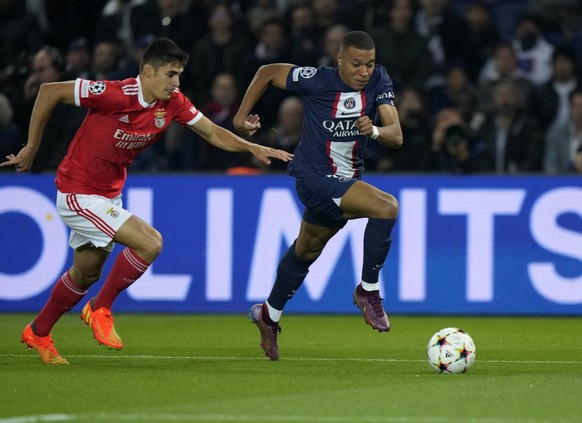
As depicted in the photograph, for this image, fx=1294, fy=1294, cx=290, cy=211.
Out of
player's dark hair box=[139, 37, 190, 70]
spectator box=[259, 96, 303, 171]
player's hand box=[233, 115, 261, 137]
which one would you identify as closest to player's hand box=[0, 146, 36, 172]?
player's dark hair box=[139, 37, 190, 70]

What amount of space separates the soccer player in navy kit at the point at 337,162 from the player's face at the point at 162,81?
0.59 meters

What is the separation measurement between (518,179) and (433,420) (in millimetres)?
6573

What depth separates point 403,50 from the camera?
14562mm

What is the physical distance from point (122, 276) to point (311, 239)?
4.54 feet

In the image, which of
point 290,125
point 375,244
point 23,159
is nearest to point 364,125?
point 375,244


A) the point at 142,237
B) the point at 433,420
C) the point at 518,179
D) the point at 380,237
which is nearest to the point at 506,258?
the point at 518,179

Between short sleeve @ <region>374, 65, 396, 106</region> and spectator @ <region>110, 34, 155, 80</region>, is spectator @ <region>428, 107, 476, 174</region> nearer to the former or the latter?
spectator @ <region>110, 34, 155, 80</region>

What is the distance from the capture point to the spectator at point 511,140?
1358 centimetres

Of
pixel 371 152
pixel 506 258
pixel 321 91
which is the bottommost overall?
pixel 506 258

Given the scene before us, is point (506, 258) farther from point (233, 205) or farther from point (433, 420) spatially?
point (433, 420)

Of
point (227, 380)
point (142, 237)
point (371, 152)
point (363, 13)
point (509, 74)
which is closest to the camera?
point (227, 380)

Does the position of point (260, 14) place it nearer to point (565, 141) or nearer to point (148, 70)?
point (565, 141)

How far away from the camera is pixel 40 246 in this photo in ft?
41.9

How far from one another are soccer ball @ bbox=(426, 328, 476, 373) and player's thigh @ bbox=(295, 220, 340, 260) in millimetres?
1318
